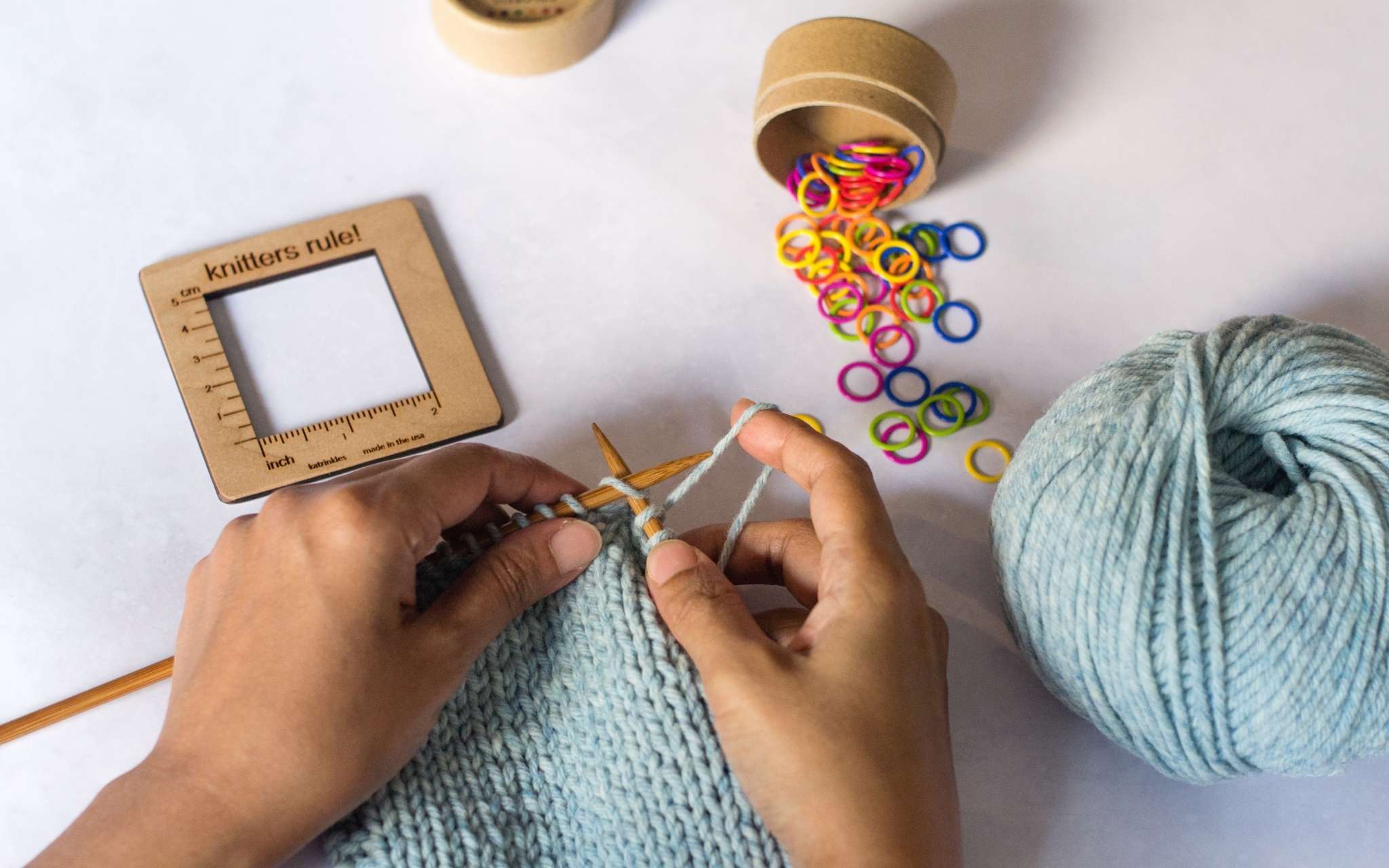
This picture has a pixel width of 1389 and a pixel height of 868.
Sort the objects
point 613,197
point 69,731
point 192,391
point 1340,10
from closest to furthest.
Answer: point 69,731
point 192,391
point 613,197
point 1340,10

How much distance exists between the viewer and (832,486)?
2.78ft

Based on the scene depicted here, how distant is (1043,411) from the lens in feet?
3.62

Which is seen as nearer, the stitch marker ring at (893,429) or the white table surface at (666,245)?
the white table surface at (666,245)

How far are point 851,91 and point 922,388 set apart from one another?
1.06 ft

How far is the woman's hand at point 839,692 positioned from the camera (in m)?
0.71

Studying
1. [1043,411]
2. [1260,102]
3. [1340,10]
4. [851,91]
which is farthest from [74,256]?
[1340,10]

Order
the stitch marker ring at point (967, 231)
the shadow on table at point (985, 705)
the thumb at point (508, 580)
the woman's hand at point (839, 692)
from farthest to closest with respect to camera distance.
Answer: the stitch marker ring at point (967, 231) < the shadow on table at point (985, 705) < the thumb at point (508, 580) < the woman's hand at point (839, 692)

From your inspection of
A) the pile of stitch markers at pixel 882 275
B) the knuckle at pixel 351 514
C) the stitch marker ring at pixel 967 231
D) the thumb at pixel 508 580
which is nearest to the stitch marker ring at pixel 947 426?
the pile of stitch markers at pixel 882 275

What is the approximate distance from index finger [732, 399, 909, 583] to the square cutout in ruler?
1.02 feet

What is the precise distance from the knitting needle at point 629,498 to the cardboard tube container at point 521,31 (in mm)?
516

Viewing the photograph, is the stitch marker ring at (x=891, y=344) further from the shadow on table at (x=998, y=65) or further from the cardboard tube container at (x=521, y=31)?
the cardboard tube container at (x=521, y=31)

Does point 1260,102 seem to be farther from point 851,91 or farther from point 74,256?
point 74,256

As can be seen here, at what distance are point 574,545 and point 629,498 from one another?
0.23ft

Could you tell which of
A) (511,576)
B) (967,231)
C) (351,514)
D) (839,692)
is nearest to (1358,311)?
(967,231)
